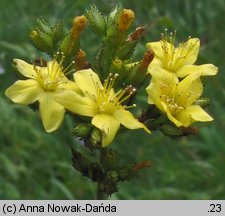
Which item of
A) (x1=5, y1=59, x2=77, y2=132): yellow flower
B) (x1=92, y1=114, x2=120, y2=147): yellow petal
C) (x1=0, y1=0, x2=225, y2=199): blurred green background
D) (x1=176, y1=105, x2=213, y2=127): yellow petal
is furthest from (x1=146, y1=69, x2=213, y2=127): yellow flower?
(x1=0, y1=0, x2=225, y2=199): blurred green background

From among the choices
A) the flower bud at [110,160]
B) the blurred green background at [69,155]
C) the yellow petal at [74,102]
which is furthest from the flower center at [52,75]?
the blurred green background at [69,155]

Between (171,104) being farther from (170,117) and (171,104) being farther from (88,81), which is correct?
(88,81)

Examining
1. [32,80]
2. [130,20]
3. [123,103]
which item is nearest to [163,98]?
[123,103]

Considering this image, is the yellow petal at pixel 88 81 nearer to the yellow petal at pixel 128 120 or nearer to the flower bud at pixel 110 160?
the yellow petal at pixel 128 120

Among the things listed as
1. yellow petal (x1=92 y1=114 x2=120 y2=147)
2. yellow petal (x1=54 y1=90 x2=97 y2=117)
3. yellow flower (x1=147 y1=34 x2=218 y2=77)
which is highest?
yellow flower (x1=147 y1=34 x2=218 y2=77)

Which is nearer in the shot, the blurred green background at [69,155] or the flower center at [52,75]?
the flower center at [52,75]

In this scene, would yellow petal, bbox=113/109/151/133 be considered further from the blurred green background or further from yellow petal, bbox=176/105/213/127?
the blurred green background
